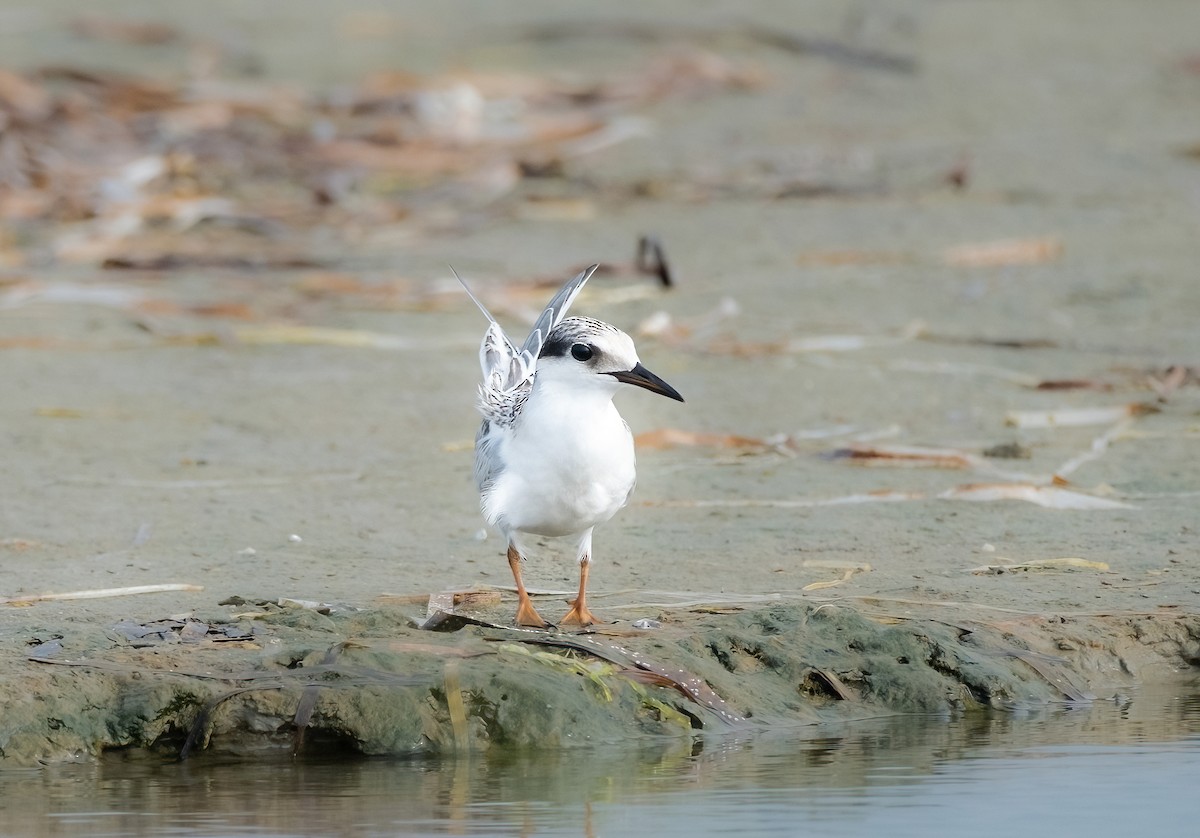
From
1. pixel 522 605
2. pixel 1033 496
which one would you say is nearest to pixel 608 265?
pixel 1033 496

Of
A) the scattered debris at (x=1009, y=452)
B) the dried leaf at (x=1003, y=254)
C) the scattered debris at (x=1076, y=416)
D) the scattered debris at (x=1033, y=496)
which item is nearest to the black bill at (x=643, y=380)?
the scattered debris at (x=1033, y=496)

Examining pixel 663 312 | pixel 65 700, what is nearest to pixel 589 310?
pixel 663 312

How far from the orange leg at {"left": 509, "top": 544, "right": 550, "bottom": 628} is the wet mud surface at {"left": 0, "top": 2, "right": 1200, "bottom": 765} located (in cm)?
18

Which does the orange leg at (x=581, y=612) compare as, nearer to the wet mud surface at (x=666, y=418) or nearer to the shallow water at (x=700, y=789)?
the wet mud surface at (x=666, y=418)

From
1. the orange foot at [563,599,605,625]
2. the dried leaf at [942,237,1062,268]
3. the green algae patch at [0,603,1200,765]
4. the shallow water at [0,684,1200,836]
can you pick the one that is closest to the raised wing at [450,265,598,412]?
the orange foot at [563,599,605,625]

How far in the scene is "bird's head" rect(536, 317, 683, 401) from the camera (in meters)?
4.89

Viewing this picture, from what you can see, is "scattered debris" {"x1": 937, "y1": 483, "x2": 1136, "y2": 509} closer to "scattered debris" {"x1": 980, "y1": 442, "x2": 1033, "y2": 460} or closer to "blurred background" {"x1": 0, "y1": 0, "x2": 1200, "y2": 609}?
"blurred background" {"x1": 0, "y1": 0, "x2": 1200, "y2": 609}

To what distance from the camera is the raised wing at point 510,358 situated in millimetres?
5355

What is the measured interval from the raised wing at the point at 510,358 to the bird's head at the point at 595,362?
13.5 inches

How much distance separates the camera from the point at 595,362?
4.90 meters

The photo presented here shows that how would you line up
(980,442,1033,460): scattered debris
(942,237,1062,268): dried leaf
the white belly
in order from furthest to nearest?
(942,237,1062,268): dried leaf, (980,442,1033,460): scattered debris, the white belly

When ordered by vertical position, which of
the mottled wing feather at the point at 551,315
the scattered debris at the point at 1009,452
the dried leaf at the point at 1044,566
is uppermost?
the mottled wing feather at the point at 551,315

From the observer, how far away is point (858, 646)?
4734 millimetres

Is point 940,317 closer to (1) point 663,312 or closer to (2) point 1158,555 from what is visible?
(1) point 663,312
